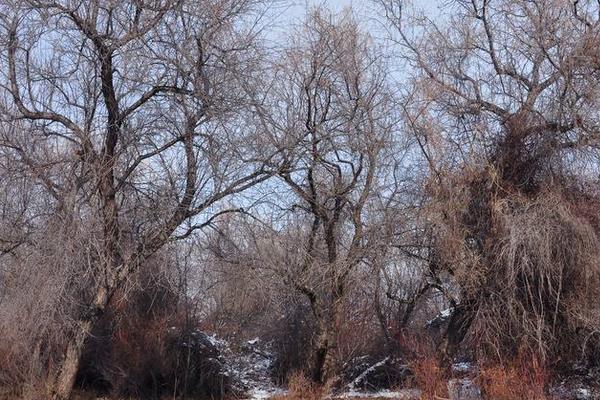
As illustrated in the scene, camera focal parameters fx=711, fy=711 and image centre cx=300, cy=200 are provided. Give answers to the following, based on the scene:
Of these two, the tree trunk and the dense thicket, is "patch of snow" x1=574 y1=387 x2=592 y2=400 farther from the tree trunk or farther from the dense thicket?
the tree trunk

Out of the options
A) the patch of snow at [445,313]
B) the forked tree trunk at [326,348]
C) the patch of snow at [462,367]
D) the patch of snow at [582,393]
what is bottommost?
the patch of snow at [582,393]

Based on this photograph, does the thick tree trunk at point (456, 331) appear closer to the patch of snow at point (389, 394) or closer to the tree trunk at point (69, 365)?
the patch of snow at point (389, 394)

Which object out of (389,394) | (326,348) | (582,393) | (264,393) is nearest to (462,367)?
(389,394)

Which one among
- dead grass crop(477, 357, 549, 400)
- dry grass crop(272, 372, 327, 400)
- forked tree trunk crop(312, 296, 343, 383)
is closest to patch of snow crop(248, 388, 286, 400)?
dry grass crop(272, 372, 327, 400)

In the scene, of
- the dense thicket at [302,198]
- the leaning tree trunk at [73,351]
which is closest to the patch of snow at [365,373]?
the dense thicket at [302,198]

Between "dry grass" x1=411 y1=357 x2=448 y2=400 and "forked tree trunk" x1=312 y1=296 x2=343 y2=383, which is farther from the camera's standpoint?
"forked tree trunk" x1=312 y1=296 x2=343 y2=383

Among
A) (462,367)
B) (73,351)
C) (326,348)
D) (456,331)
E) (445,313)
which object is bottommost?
(462,367)

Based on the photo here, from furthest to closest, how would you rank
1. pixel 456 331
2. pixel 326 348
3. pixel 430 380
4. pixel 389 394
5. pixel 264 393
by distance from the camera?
1. pixel 264 393
2. pixel 326 348
3. pixel 389 394
4. pixel 456 331
5. pixel 430 380

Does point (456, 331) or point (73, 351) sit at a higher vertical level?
point (456, 331)

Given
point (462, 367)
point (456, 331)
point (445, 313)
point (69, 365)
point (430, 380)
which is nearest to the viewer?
point (69, 365)

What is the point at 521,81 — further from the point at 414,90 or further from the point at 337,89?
the point at 337,89

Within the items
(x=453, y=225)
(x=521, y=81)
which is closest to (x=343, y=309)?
(x=453, y=225)

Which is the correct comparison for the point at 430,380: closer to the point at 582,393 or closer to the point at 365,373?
the point at 582,393

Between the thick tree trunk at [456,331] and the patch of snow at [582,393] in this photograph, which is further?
the thick tree trunk at [456,331]
